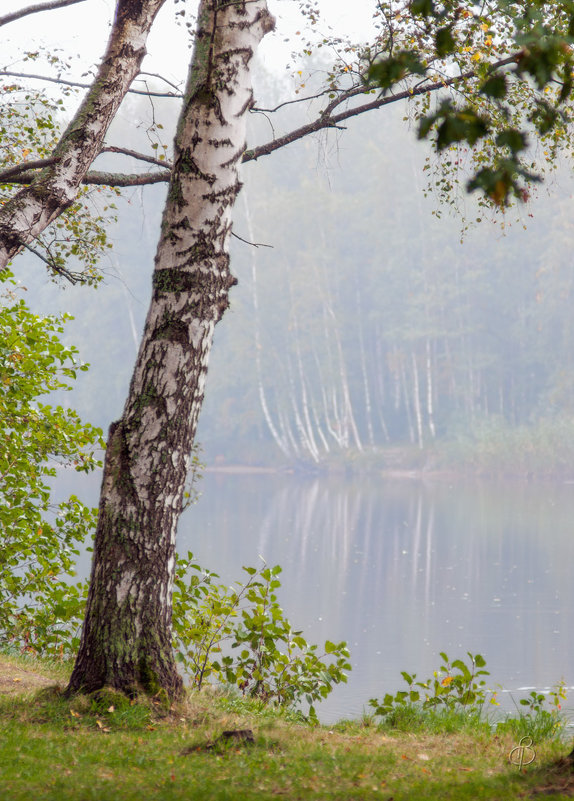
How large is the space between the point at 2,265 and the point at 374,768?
354 centimetres

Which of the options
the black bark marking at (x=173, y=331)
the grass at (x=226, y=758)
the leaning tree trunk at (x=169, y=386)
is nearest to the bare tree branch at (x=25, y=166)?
the leaning tree trunk at (x=169, y=386)

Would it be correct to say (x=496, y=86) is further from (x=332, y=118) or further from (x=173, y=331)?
(x=332, y=118)

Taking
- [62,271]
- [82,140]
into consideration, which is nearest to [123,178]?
[82,140]

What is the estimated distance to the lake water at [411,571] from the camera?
1390 cm

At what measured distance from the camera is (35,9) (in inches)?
246

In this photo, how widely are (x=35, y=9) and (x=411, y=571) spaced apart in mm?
18349

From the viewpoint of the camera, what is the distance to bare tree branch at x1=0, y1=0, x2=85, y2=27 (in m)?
6.10

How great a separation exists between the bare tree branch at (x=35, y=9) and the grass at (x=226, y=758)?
4.34m

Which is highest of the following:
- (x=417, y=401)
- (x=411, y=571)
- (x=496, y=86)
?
(x=417, y=401)

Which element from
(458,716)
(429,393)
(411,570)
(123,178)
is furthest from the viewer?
(429,393)

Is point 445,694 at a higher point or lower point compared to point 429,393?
lower

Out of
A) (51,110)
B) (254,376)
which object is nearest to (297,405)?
(254,376)

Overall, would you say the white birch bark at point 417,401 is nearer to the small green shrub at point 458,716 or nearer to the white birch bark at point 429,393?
the white birch bark at point 429,393

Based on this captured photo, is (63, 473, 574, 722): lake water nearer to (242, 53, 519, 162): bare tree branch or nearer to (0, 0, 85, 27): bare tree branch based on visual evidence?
(242, 53, 519, 162): bare tree branch
